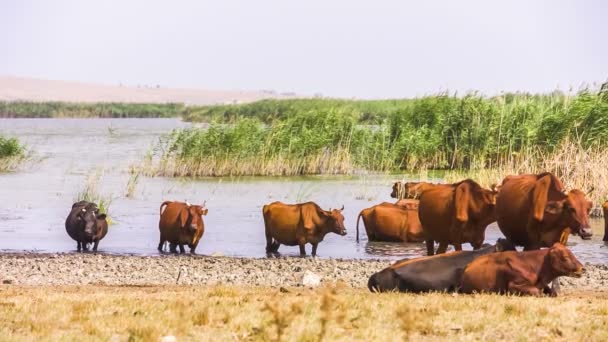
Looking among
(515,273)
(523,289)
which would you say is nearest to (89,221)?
(515,273)

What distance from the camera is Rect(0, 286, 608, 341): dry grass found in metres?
9.30

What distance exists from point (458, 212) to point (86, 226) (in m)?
7.13

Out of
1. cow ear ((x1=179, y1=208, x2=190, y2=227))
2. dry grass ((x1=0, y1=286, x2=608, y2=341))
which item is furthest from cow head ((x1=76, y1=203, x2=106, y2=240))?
dry grass ((x1=0, y1=286, x2=608, y2=341))

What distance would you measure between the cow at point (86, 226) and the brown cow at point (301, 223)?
2985 millimetres

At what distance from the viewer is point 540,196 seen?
1498 cm

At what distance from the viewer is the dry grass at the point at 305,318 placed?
930 centimetres

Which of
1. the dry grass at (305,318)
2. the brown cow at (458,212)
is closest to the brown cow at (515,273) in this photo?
the dry grass at (305,318)

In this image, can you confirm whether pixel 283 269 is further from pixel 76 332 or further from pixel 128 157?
pixel 128 157

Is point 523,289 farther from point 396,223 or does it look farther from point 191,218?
point 396,223

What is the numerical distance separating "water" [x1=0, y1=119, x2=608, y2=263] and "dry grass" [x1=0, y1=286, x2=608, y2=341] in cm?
887

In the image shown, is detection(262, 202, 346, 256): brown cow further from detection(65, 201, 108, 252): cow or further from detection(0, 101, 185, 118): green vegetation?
detection(0, 101, 185, 118): green vegetation

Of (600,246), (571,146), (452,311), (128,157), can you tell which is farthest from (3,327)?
(128,157)

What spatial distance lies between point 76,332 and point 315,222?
11.1 meters

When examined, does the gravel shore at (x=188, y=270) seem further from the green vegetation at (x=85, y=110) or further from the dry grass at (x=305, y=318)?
the green vegetation at (x=85, y=110)
